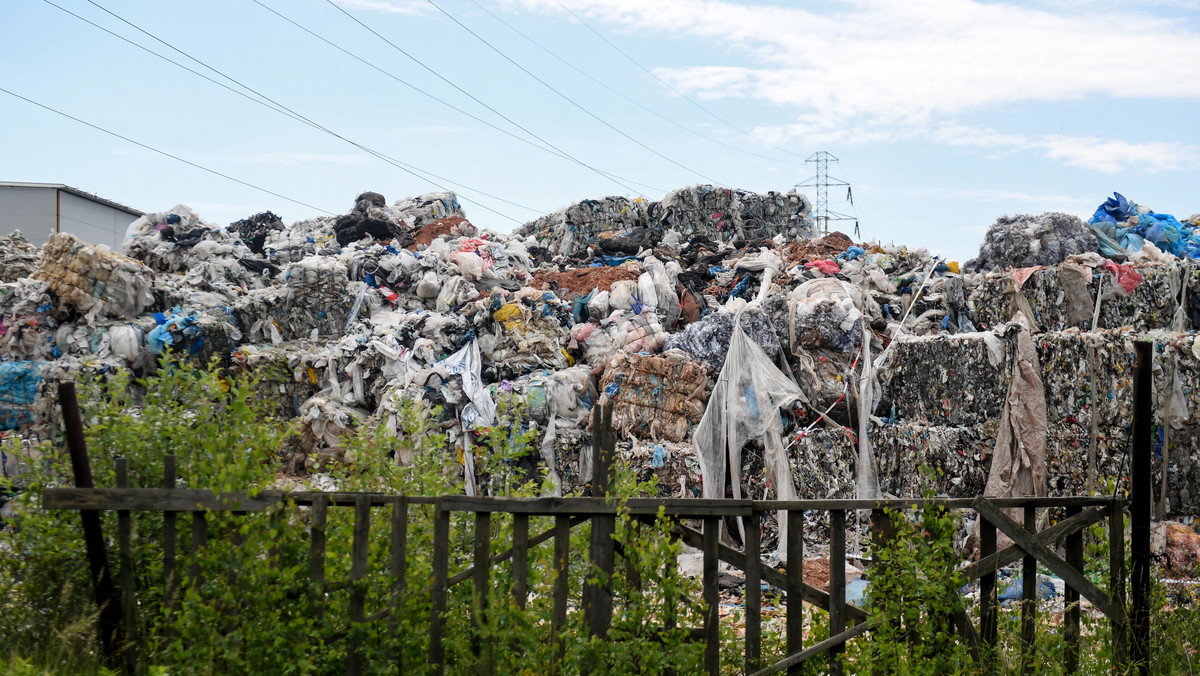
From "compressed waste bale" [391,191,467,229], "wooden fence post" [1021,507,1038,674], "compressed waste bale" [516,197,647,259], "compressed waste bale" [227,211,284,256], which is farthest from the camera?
"compressed waste bale" [391,191,467,229]

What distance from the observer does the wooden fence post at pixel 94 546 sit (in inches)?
145

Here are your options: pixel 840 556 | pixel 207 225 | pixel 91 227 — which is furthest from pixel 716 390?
pixel 91 227

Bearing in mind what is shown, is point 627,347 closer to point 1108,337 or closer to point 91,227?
point 1108,337

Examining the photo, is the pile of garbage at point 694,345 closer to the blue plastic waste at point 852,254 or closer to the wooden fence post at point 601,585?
the blue plastic waste at point 852,254

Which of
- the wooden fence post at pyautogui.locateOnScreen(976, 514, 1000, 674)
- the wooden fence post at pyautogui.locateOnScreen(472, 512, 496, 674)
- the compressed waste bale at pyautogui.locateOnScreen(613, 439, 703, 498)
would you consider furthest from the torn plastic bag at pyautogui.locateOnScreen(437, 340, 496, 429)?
the wooden fence post at pyautogui.locateOnScreen(976, 514, 1000, 674)

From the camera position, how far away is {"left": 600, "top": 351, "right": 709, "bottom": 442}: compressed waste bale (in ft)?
28.0

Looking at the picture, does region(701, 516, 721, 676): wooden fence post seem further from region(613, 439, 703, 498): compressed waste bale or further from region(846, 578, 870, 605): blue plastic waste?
region(613, 439, 703, 498): compressed waste bale

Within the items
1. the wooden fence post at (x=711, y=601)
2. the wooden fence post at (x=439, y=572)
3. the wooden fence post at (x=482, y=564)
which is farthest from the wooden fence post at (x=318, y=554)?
the wooden fence post at (x=711, y=601)

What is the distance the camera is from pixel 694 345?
9.30 meters

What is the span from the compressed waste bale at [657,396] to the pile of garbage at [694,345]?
2 cm

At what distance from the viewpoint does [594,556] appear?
386cm

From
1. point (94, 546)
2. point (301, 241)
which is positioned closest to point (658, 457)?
point (94, 546)

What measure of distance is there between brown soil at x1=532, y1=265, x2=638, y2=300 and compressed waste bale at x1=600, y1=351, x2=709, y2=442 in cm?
340

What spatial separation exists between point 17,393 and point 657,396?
7068mm
